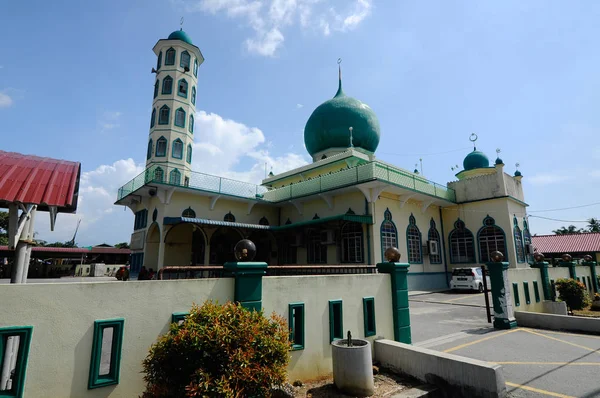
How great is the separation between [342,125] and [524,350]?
16.1 m

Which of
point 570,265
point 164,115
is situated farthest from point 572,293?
point 164,115

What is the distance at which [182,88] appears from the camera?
20.9 meters

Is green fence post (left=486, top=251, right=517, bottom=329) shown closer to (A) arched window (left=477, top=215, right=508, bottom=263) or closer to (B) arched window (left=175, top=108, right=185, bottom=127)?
(A) arched window (left=477, top=215, right=508, bottom=263)

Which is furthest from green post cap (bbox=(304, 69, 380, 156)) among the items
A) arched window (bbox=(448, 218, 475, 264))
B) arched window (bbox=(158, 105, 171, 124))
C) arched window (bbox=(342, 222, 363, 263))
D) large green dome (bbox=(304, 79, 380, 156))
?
arched window (bbox=(158, 105, 171, 124))

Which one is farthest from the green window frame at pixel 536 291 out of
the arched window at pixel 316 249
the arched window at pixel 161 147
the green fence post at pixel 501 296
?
the arched window at pixel 161 147

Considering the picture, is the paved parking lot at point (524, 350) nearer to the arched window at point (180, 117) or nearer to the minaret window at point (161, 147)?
the minaret window at point (161, 147)

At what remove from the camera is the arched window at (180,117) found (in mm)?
20214

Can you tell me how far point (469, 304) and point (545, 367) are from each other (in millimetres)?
7683

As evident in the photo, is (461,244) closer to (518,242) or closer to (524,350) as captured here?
(518,242)

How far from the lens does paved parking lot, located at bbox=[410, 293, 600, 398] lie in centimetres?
498

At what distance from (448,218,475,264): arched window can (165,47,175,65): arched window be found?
20.8 m

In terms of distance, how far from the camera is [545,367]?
19.0ft

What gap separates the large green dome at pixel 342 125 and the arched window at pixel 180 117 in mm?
8306

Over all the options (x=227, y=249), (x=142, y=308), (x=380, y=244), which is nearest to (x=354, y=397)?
(x=142, y=308)
